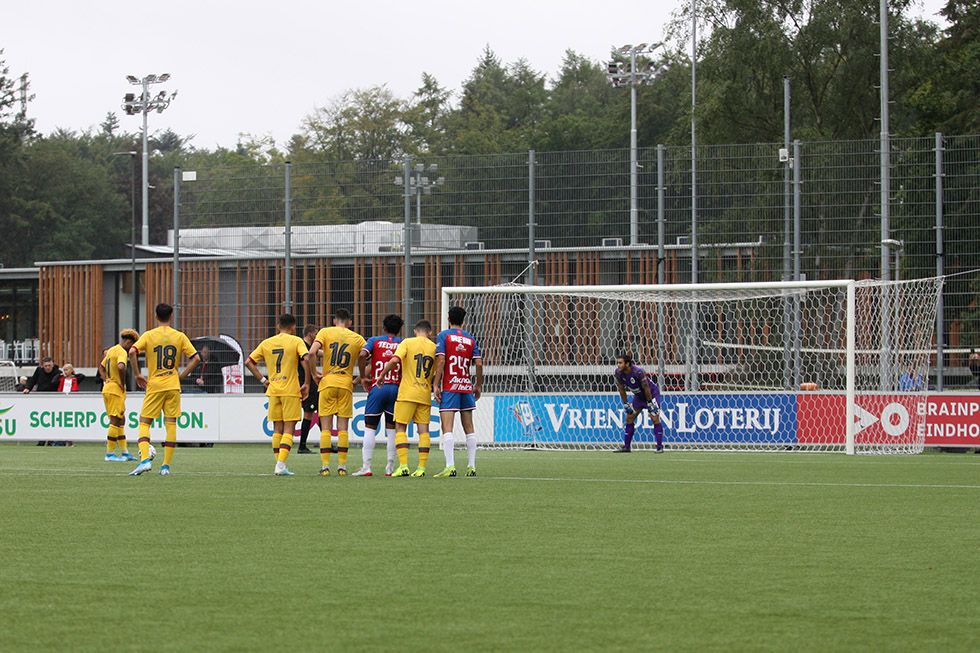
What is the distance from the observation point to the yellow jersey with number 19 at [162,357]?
14258 mm

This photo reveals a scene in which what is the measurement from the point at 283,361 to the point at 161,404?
1.48 m

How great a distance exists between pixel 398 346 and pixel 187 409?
10.9 m

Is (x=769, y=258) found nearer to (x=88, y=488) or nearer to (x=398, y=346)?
(x=398, y=346)

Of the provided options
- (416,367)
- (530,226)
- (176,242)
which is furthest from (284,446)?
(176,242)

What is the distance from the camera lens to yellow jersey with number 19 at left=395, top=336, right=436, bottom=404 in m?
13.8

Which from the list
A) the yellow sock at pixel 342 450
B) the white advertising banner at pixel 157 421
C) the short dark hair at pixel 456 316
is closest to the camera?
the short dark hair at pixel 456 316

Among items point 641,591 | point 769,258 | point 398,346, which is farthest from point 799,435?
point 641,591

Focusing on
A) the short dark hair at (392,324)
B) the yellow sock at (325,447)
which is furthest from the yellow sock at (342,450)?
the short dark hair at (392,324)

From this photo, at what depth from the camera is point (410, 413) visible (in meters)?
13.9

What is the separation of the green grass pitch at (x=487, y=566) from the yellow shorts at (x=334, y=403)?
194cm

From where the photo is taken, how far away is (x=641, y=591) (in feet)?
19.8

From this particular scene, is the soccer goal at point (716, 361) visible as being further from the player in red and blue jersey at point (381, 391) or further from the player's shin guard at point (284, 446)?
A: the player's shin guard at point (284, 446)

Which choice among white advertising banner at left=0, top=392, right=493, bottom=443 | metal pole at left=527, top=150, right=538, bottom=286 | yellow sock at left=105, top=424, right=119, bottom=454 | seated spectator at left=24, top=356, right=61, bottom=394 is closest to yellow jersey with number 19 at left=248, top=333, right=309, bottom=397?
yellow sock at left=105, top=424, right=119, bottom=454

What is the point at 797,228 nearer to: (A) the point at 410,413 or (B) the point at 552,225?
(B) the point at 552,225
